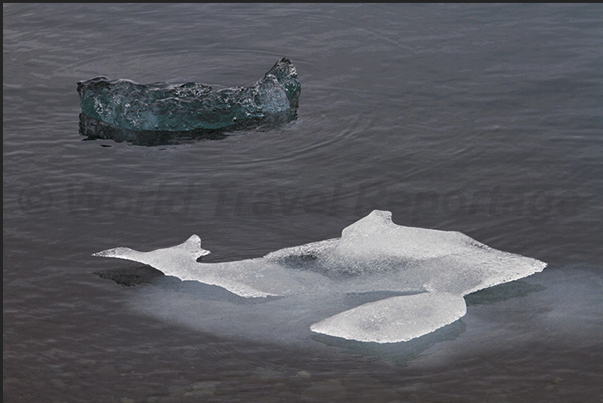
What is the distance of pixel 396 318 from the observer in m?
6.12

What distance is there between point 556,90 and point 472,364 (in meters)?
5.71

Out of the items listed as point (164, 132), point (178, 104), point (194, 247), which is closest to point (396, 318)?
point (194, 247)

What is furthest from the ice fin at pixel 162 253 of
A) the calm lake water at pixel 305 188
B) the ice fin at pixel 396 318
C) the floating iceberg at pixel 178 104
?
the floating iceberg at pixel 178 104

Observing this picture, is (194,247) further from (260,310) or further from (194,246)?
(260,310)

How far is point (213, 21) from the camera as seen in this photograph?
13.2 metres

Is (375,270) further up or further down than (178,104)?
further down

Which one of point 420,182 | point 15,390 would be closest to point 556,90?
point 420,182

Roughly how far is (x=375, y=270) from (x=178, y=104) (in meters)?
4.04

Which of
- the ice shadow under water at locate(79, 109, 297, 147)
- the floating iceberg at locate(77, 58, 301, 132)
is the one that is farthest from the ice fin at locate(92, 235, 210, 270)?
the floating iceberg at locate(77, 58, 301, 132)

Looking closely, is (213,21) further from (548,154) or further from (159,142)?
(548,154)

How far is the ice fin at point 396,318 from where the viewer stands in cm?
600

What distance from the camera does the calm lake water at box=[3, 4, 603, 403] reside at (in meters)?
5.80

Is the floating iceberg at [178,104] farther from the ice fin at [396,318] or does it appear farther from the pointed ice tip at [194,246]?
the ice fin at [396,318]

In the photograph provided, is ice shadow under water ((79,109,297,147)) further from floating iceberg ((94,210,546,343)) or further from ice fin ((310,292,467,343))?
ice fin ((310,292,467,343))
